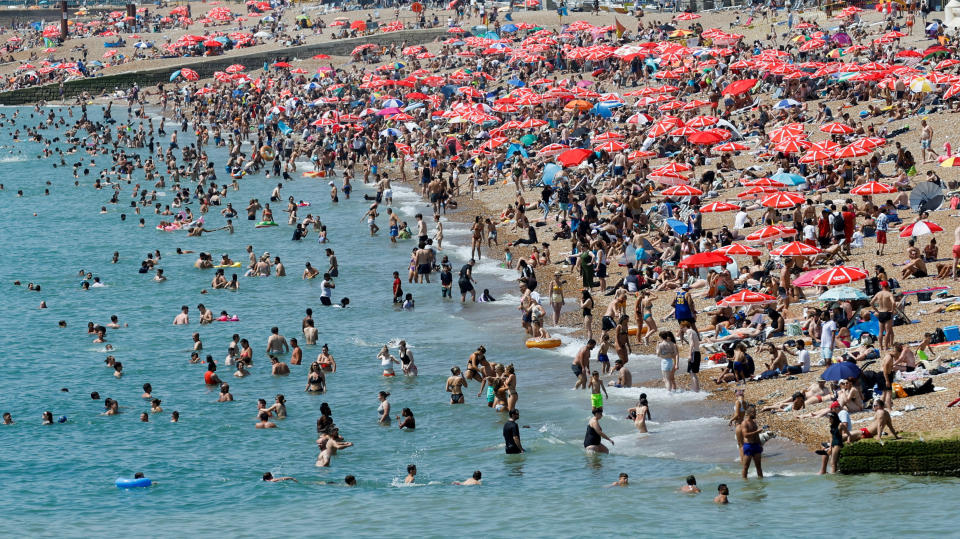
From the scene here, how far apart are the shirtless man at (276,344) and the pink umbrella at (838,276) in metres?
12.4

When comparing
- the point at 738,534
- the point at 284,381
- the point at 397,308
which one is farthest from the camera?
the point at 397,308

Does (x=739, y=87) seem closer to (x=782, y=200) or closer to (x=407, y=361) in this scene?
(x=782, y=200)

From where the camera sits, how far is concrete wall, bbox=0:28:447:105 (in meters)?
81.9

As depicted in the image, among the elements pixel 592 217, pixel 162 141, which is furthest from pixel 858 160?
pixel 162 141

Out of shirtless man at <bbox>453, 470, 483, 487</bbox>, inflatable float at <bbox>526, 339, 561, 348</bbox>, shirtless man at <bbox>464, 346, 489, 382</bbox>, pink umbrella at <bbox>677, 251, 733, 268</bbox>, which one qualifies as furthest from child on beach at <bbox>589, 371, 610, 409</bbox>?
pink umbrella at <bbox>677, 251, 733, 268</bbox>

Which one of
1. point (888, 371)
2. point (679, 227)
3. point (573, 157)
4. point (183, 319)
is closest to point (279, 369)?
point (183, 319)

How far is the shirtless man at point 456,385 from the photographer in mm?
25922

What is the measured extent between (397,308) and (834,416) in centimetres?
1657

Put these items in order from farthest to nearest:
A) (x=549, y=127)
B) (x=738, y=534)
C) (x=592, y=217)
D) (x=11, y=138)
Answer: (x=11, y=138) < (x=549, y=127) < (x=592, y=217) < (x=738, y=534)

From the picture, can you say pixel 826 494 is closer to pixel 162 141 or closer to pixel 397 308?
pixel 397 308

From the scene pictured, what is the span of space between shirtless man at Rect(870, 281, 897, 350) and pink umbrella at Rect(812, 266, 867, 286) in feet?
1.82

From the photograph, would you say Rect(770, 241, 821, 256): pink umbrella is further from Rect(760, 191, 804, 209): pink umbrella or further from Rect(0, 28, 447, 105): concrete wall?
Rect(0, 28, 447, 105): concrete wall

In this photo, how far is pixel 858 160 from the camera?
38.6m

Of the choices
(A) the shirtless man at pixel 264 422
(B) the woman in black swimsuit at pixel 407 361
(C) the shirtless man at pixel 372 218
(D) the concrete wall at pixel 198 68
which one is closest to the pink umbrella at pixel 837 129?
(C) the shirtless man at pixel 372 218
